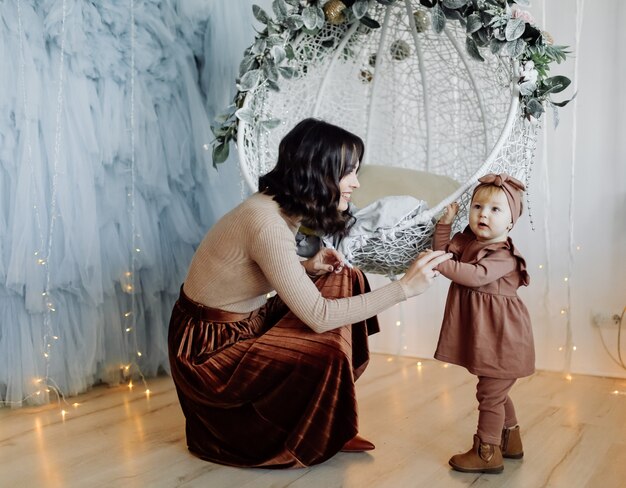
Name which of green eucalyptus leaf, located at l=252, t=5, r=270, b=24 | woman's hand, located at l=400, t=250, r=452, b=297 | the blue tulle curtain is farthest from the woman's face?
the blue tulle curtain

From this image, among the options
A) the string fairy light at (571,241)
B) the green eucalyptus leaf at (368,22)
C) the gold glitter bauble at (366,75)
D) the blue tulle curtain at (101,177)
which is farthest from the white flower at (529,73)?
the blue tulle curtain at (101,177)

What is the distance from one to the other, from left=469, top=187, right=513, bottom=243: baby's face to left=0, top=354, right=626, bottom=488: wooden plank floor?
1.83 ft

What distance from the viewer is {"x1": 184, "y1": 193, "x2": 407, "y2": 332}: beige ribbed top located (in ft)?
5.17

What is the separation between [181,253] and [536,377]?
1.36 m

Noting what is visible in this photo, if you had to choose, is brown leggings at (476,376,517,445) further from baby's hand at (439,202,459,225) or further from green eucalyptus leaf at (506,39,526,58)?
green eucalyptus leaf at (506,39,526,58)

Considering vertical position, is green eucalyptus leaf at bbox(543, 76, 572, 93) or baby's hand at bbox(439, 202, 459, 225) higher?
green eucalyptus leaf at bbox(543, 76, 572, 93)

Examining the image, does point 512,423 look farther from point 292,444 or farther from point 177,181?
point 177,181

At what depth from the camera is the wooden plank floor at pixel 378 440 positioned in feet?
5.26

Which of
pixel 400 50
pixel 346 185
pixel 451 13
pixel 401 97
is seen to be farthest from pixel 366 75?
pixel 346 185

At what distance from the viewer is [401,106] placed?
9.48 ft

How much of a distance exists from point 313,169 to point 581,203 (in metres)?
1.33

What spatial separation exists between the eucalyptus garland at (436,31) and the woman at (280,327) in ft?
1.71

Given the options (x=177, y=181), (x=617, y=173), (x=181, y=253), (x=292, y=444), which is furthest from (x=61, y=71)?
(x=617, y=173)

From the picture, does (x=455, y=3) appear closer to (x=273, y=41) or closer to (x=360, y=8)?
(x=360, y=8)
